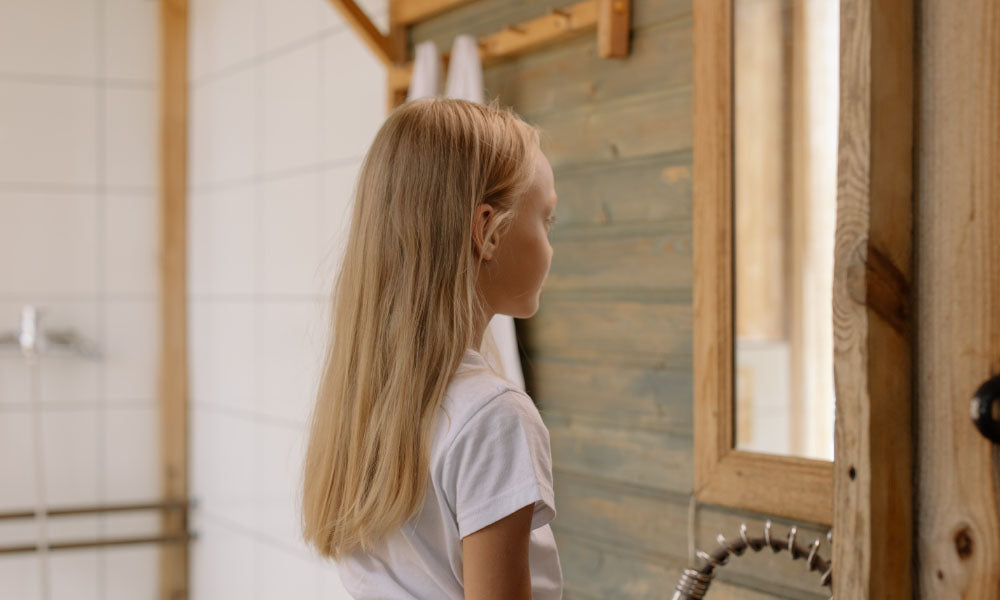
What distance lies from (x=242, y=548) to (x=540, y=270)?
2033mm

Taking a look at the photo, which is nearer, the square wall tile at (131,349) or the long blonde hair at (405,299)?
the long blonde hair at (405,299)

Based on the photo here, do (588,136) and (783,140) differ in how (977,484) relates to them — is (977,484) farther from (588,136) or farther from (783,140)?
(588,136)

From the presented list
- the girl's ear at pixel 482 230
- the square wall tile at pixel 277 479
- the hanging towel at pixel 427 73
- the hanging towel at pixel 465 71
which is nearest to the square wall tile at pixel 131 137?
the square wall tile at pixel 277 479

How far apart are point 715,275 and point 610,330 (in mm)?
281

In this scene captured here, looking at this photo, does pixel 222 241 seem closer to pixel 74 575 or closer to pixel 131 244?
pixel 131 244

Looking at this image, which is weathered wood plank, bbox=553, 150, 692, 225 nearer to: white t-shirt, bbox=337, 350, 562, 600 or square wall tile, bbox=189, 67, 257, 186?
white t-shirt, bbox=337, 350, 562, 600

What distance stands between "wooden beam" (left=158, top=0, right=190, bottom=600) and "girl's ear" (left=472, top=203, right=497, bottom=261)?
7.64 ft

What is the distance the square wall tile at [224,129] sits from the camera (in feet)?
8.87

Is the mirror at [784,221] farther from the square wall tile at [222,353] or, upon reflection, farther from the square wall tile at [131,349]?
the square wall tile at [131,349]

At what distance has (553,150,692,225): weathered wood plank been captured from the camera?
1439mm

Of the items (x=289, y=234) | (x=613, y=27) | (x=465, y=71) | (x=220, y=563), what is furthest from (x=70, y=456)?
(x=613, y=27)

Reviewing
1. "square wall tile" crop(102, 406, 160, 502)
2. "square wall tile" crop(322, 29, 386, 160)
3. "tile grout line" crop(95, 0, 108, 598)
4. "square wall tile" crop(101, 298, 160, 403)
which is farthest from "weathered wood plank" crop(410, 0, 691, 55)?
"square wall tile" crop(102, 406, 160, 502)

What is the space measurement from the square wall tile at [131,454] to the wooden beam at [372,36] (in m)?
1.55

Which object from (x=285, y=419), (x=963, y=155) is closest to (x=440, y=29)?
(x=285, y=419)
